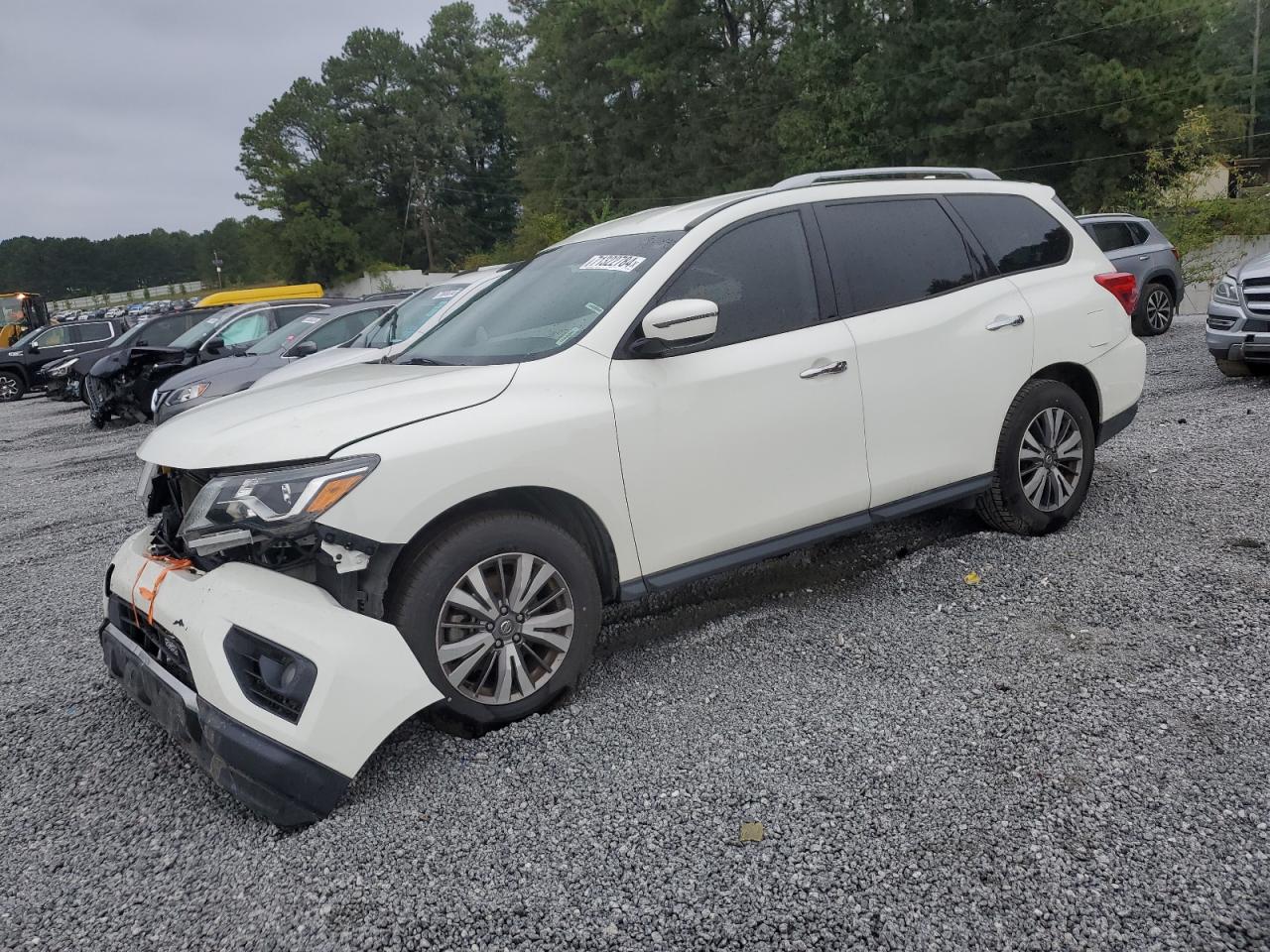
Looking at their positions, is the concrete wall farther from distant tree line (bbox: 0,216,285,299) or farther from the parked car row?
distant tree line (bbox: 0,216,285,299)

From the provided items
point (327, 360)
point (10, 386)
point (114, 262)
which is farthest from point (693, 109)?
point (114, 262)

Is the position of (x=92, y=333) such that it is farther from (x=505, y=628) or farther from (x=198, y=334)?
(x=505, y=628)

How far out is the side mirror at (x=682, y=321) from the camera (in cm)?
340

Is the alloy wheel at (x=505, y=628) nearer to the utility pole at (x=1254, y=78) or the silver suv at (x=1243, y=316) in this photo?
the silver suv at (x=1243, y=316)

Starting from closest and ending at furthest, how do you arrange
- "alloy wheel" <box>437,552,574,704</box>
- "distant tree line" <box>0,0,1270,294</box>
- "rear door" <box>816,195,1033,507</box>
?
"alloy wheel" <box>437,552,574,704</box>, "rear door" <box>816,195,1033,507</box>, "distant tree line" <box>0,0,1270,294</box>

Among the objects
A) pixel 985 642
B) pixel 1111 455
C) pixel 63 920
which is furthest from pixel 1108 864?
pixel 1111 455

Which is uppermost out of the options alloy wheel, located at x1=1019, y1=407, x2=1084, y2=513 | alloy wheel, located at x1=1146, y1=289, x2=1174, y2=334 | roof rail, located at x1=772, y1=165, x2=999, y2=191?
roof rail, located at x1=772, y1=165, x2=999, y2=191

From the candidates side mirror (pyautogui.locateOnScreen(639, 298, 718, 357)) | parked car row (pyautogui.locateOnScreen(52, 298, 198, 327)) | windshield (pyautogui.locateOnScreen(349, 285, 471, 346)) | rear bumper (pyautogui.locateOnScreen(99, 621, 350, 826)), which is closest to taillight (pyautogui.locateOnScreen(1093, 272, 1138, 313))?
side mirror (pyautogui.locateOnScreen(639, 298, 718, 357))

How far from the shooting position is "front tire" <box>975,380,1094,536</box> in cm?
468

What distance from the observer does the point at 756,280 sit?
13.0ft

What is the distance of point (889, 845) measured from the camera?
8.59ft

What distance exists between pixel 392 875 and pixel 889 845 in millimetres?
1362

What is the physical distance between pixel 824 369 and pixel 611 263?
97cm

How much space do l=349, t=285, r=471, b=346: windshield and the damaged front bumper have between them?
269 inches
